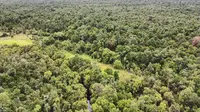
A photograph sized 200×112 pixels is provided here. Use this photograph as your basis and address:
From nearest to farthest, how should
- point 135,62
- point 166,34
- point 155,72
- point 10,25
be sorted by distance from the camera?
point 155,72 → point 135,62 → point 166,34 → point 10,25

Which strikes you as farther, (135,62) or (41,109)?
(135,62)

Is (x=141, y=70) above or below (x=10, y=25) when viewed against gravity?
below

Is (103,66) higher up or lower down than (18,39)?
lower down

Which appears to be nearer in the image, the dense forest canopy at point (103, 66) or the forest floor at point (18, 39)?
the dense forest canopy at point (103, 66)

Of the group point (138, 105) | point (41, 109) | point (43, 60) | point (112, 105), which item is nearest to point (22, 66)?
point (43, 60)

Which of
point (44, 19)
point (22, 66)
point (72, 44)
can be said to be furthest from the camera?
point (44, 19)

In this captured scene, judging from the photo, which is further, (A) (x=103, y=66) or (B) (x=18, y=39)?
(B) (x=18, y=39)

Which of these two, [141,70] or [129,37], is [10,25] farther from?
[141,70]

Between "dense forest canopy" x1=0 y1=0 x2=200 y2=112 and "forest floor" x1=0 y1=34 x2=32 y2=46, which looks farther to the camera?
"forest floor" x1=0 y1=34 x2=32 y2=46
